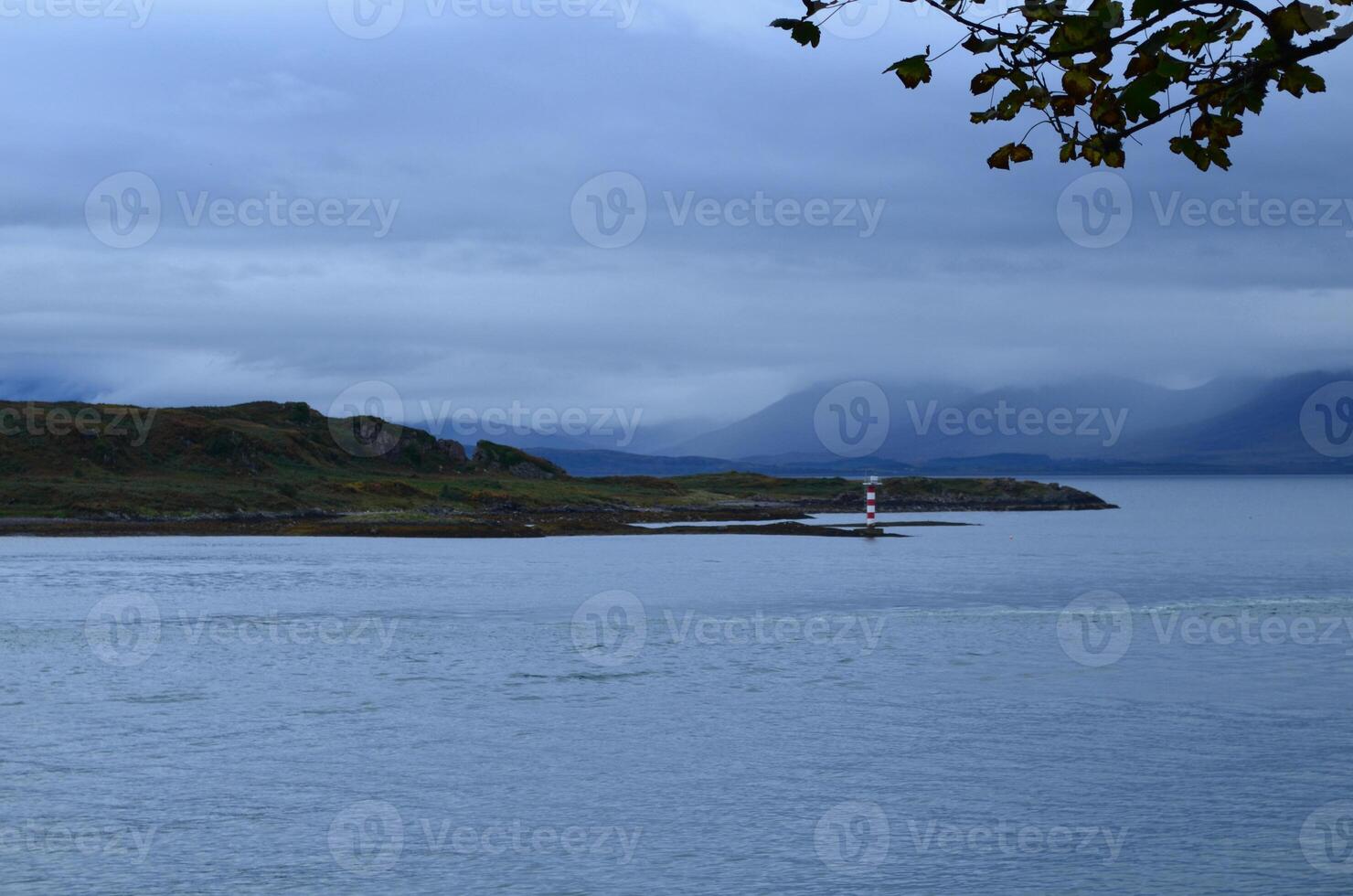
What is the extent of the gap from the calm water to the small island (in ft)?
169

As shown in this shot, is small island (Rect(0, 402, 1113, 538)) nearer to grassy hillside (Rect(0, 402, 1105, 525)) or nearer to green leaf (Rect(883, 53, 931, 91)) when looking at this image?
grassy hillside (Rect(0, 402, 1105, 525))

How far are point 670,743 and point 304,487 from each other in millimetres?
100490

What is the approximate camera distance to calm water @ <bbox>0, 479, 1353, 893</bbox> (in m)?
17.6

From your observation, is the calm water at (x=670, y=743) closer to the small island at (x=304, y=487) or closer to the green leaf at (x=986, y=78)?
the green leaf at (x=986, y=78)

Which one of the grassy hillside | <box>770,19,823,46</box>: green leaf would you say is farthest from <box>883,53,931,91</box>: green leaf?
the grassy hillside

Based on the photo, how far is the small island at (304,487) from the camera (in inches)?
4063

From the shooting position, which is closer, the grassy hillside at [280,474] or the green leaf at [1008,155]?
the green leaf at [1008,155]

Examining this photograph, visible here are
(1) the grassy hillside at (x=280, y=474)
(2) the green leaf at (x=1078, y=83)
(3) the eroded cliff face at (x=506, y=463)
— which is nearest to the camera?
(2) the green leaf at (x=1078, y=83)

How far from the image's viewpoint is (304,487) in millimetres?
120188

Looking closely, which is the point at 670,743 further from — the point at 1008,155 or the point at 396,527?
the point at 396,527

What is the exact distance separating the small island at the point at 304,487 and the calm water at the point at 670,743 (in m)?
51.4

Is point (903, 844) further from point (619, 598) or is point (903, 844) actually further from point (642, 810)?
point (619, 598)

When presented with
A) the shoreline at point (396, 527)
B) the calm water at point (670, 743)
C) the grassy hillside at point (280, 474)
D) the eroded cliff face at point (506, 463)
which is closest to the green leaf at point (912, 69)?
the calm water at point (670, 743)

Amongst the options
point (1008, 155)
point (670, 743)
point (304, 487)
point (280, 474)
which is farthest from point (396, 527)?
point (1008, 155)
